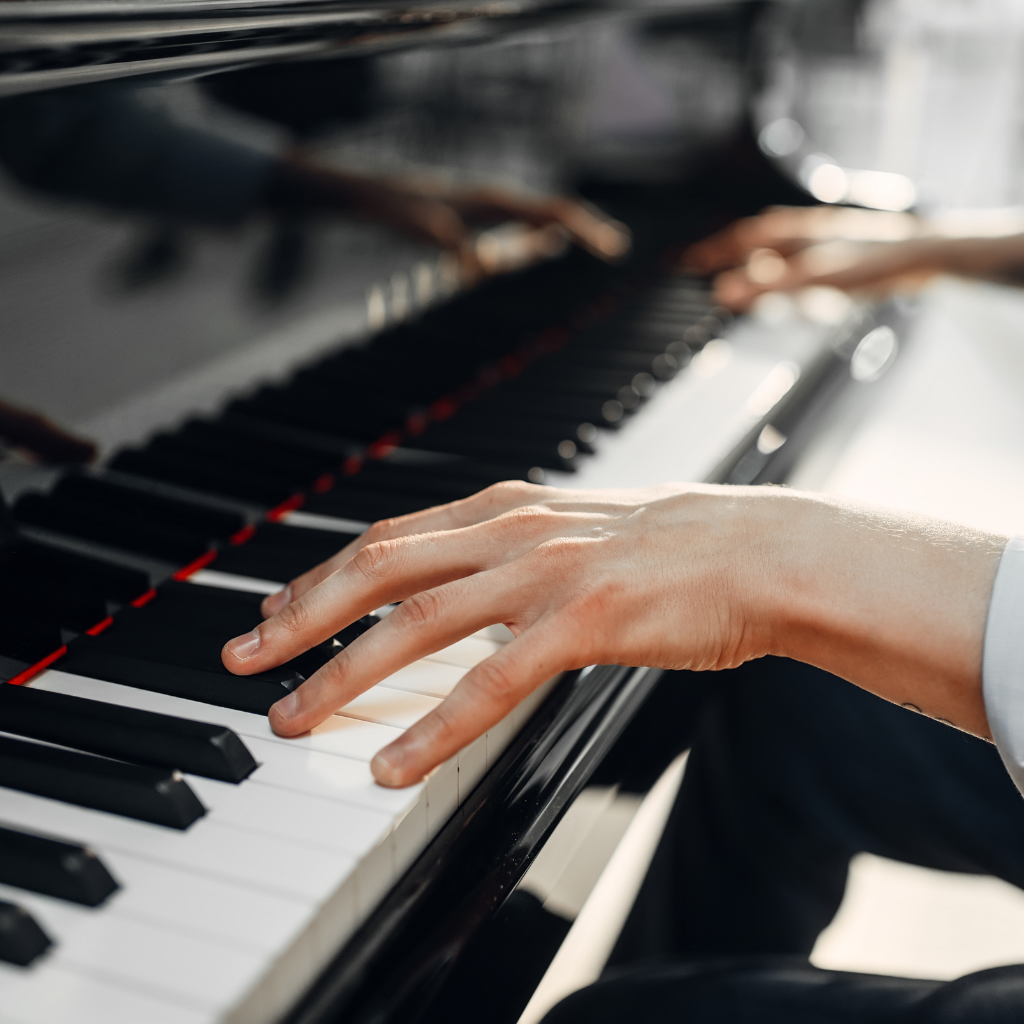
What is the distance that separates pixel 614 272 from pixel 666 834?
3.93 ft

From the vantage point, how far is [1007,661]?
71cm

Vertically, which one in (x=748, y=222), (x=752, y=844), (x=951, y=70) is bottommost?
(x=752, y=844)

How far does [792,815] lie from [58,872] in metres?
1.04

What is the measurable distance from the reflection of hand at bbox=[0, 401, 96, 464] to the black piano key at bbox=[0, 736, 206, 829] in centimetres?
29

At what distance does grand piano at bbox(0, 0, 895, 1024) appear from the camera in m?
0.53

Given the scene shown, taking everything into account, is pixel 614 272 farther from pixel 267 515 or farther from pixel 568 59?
pixel 267 515

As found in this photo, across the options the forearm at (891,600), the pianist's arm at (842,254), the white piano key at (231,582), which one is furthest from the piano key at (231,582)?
the pianist's arm at (842,254)

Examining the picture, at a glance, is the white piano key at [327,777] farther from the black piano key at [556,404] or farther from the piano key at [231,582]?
the black piano key at [556,404]

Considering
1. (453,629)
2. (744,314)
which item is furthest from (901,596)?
(744,314)

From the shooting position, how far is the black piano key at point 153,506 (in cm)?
88

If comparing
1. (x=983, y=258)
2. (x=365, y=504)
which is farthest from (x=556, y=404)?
(x=983, y=258)

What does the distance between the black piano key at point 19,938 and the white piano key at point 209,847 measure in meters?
0.07

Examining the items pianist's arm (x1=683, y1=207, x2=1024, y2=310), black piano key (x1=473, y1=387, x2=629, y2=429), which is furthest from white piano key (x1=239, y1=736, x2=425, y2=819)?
pianist's arm (x1=683, y1=207, x2=1024, y2=310)

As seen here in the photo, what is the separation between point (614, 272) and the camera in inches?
79.6
